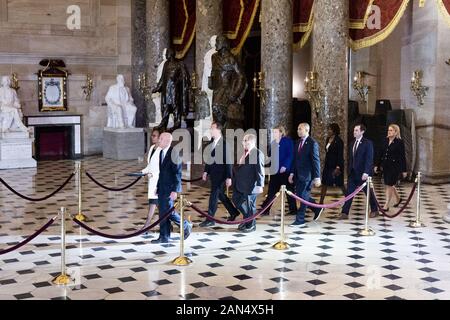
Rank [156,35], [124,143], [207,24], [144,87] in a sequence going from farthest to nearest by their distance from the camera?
1. [124,143]
2. [144,87]
3. [156,35]
4. [207,24]

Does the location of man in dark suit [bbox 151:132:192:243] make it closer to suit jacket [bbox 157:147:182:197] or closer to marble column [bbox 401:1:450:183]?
suit jacket [bbox 157:147:182:197]

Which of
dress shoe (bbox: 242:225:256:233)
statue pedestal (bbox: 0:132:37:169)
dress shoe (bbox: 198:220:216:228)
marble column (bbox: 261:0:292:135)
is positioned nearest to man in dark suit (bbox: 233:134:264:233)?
dress shoe (bbox: 242:225:256:233)

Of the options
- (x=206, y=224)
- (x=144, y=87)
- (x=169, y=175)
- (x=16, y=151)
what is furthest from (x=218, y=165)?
(x=144, y=87)

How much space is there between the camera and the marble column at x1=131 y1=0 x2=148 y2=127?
858 inches

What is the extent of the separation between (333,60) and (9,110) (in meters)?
9.54

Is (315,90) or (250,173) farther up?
(315,90)

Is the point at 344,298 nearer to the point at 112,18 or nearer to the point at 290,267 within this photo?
the point at 290,267

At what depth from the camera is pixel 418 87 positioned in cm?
1557

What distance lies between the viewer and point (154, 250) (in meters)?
9.27

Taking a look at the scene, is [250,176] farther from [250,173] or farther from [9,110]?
[9,110]

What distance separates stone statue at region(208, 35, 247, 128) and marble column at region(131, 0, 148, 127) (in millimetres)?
7248

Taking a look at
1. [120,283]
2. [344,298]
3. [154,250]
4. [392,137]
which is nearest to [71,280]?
[120,283]

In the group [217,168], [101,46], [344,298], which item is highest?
[101,46]
